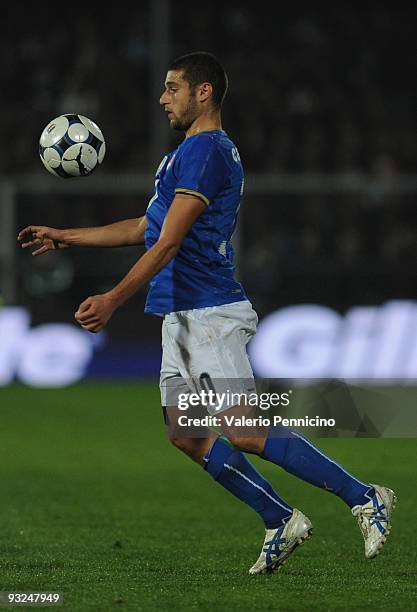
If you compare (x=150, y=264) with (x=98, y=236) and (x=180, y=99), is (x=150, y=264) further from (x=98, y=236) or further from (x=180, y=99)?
(x=98, y=236)

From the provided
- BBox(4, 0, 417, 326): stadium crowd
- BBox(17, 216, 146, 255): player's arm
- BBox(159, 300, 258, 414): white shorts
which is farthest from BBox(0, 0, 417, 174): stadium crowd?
BBox(159, 300, 258, 414): white shorts

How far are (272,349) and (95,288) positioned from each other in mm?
2239

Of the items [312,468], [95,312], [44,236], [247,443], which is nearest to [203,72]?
[44,236]

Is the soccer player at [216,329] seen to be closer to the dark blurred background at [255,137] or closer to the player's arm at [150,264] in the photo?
the player's arm at [150,264]

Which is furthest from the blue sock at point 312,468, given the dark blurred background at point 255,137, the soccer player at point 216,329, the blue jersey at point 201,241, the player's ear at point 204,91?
the dark blurred background at point 255,137

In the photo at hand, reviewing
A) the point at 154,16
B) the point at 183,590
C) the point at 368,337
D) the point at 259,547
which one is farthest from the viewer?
the point at 154,16

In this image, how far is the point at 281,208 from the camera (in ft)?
50.7

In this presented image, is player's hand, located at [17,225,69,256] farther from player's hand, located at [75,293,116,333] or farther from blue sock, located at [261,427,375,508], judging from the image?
blue sock, located at [261,427,375,508]

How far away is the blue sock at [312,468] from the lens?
5.04 metres

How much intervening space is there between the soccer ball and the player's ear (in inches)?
26.7

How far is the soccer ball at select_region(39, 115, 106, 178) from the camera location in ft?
18.1

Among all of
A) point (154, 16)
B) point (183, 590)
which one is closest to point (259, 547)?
point (183, 590)

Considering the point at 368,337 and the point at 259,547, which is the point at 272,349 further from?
the point at 259,547

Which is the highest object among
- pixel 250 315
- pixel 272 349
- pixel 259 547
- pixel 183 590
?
pixel 250 315
